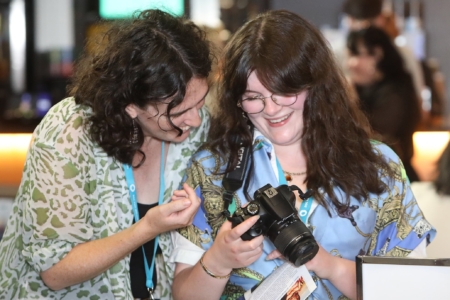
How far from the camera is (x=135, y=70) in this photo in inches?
66.8

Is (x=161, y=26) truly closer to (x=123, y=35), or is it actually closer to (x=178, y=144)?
(x=123, y=35)

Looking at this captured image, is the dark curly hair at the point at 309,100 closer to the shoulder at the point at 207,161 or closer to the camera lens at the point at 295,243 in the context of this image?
the shoulder at the point at 207,161

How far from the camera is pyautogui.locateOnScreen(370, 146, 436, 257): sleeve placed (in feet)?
5.73

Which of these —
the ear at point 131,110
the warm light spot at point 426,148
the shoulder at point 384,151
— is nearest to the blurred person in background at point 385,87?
the warm light spot at point 426,148

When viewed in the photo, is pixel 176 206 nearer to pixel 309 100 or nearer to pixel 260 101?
pixel 260 101

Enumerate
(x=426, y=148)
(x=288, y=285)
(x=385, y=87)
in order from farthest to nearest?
(x=426, y=148) → (x=385, y=87) → (x=288, y=285)

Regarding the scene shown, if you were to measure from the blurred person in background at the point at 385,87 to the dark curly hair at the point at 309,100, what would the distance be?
1322 mm

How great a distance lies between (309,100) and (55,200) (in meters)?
0.68

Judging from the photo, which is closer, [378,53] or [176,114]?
[176,114]

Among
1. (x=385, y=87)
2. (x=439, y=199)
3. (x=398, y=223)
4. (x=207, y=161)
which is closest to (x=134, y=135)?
(x=207, y=161)

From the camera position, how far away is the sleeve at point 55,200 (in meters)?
1.74

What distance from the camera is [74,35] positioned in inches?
211

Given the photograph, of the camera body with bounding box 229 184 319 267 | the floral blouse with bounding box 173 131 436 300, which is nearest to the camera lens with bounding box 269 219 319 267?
the camera body with bounding box 229 184 319 267

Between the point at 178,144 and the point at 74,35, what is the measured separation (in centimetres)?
370
